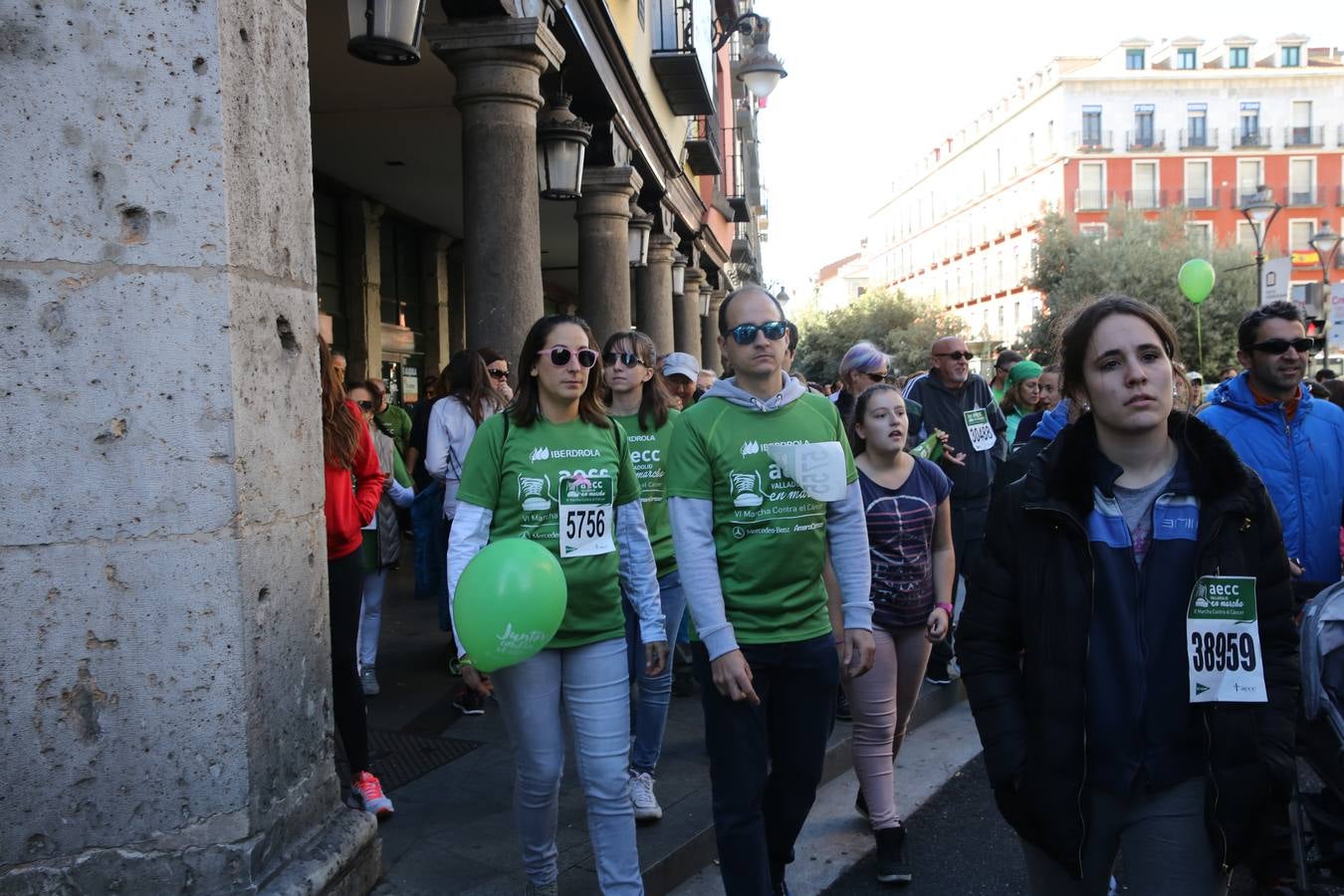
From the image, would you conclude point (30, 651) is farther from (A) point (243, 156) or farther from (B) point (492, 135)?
(B) point (492, 135)

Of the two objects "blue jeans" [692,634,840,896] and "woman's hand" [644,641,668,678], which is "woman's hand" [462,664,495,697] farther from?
"blue jeans" [692,634,840,896]

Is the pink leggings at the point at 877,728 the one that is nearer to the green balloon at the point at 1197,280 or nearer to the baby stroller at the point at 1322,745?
the baby stroller at the point at 1322,745

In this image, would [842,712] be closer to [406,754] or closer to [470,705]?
[470,705]

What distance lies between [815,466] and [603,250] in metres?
8.16

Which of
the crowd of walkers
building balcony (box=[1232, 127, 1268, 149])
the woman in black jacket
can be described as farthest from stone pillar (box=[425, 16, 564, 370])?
building balcony (box=[1232, 127, 1268, 149])

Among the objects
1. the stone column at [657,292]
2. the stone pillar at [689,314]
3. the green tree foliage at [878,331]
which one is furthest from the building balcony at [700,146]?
the green tree foliage at [878,331]

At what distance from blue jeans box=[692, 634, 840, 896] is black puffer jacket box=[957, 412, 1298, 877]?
913 mm

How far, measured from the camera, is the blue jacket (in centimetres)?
425

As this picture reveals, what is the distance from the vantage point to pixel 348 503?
4301 millimetres

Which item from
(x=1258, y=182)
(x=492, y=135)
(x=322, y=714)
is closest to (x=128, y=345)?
(x=322, y=714)

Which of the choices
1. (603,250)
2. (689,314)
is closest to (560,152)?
(603,250)

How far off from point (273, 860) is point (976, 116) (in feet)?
275

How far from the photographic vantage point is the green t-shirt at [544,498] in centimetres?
347

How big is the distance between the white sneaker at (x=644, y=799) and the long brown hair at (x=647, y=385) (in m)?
1.59
